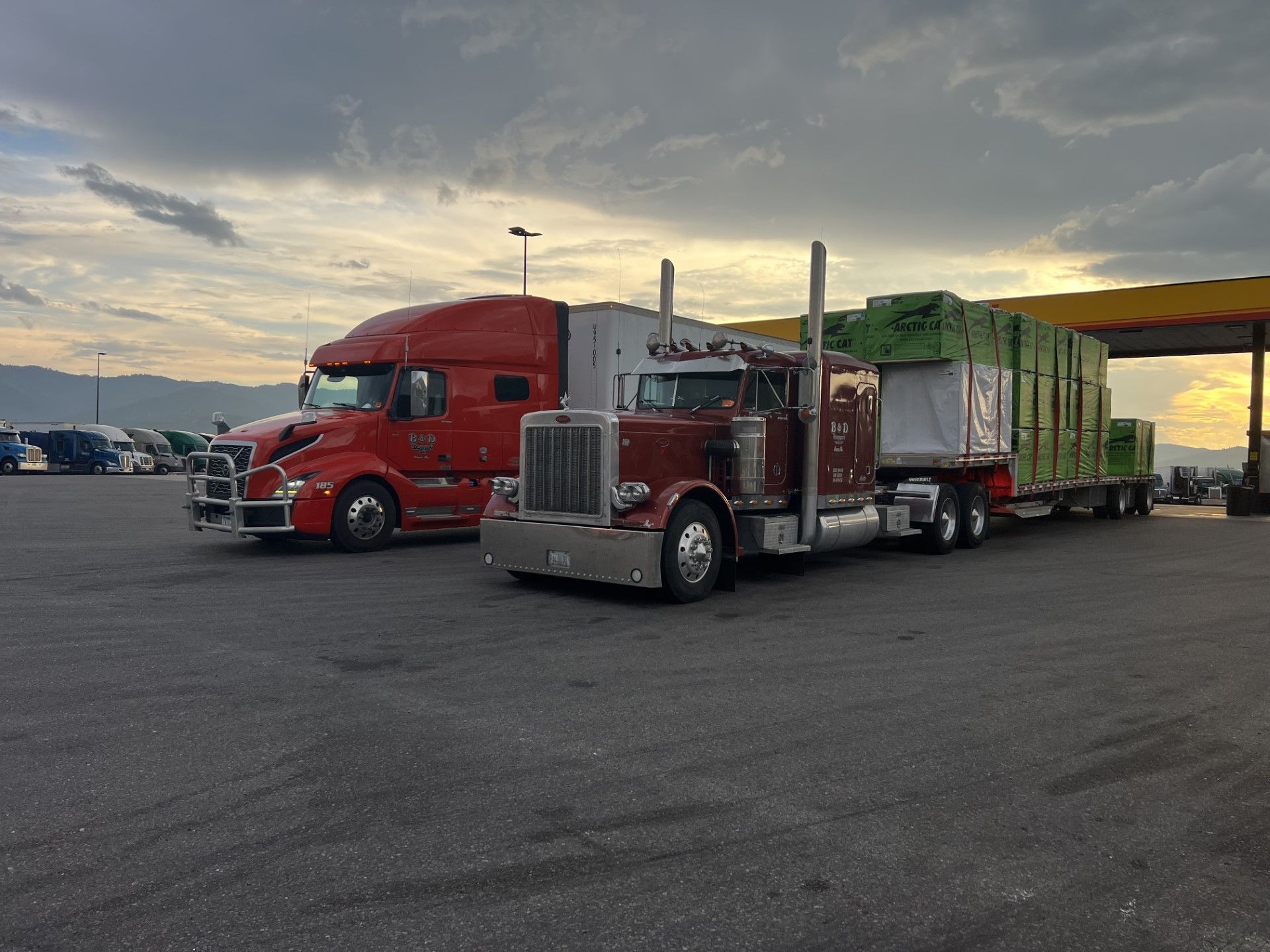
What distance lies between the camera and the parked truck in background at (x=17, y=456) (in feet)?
141

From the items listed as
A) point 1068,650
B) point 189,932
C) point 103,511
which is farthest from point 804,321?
point 103,511

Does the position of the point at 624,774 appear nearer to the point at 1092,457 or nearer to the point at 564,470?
the point at 564,470

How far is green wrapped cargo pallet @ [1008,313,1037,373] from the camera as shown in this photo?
15.4m

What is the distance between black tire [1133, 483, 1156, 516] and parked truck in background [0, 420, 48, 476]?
44028 mm

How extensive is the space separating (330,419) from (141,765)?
848 centimetres

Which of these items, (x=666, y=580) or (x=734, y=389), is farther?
(x=734, y=389)

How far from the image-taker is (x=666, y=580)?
883cm

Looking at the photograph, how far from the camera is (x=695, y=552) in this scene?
9.11m

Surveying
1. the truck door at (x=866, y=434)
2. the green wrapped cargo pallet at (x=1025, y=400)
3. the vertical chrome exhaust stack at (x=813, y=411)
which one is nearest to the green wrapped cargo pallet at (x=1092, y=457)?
the green wrapped cargo pallet at (x=1025, y=400)

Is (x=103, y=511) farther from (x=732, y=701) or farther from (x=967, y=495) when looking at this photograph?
(x=732, y=701)

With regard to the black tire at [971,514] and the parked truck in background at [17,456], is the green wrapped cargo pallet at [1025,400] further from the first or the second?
the parked truck in background at [17,456]

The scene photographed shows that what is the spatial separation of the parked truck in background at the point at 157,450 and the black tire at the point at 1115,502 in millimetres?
45699

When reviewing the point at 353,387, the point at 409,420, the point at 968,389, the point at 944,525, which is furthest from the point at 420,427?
the point at 968,389

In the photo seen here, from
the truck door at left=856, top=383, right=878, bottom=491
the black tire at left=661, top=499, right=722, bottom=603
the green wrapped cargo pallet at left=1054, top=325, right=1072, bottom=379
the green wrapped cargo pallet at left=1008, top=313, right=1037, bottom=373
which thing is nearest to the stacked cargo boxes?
the green wrapped cargo pallet at left=1008, top=313, right=1037, bottom=373
